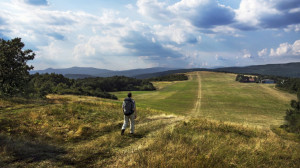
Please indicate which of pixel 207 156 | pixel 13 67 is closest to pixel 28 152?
pixel 207 156

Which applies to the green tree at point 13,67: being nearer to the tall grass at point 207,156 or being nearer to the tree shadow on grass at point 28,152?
the tree shadow on grass at point 28,152

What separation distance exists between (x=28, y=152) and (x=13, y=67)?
19.3 m

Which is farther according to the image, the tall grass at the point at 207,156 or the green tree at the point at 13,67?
the green tree at the point at 13,67

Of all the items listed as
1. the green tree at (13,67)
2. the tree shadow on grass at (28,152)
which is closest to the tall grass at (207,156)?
the tree shadow on grass at (28,152)

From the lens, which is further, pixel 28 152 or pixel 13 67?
pixel 13 67

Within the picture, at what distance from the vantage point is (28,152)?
7035mm

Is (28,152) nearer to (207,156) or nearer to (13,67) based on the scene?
(207,156)

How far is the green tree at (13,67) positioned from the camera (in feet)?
68.4

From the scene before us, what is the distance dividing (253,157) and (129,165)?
509 centimetres

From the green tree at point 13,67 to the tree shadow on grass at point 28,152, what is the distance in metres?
16.4

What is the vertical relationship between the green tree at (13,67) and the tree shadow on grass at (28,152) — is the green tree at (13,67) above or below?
above

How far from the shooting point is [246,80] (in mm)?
157625

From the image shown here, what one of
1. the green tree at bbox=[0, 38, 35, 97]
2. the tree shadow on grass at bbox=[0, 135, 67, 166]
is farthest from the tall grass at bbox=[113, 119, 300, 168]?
the green tree at bbox=[0, 38, 35, 97]

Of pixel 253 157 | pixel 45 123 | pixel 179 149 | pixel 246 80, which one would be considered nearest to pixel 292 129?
pixel 253 157
